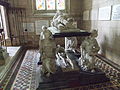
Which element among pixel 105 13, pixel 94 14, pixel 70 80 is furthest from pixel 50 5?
pixel 70 80

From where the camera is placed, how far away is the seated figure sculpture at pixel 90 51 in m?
2.55

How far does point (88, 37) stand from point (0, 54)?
244 centimetres

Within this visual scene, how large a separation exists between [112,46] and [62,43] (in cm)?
292

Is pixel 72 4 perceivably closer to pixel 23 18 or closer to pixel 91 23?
pixel 91 23

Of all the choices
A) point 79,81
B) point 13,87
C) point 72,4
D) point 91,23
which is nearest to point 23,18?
point 72,4

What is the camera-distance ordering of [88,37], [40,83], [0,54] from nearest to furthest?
[40,83] → [88,37] → [0,54]

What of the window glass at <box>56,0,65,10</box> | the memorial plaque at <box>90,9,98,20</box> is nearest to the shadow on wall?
the memorial plaque at <box>90,9,98,20</box>

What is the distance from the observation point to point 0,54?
328cm

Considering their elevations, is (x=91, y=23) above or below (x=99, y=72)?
above

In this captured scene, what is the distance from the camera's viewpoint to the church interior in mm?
2436

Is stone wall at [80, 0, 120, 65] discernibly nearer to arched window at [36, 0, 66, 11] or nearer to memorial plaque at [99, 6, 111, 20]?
memorial plaque at [99, 6, 111, 20]

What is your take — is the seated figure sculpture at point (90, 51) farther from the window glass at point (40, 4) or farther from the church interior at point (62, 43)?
the window glass at point (40, 4)

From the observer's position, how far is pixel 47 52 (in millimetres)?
2479

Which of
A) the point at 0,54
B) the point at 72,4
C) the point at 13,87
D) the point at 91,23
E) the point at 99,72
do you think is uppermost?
the point at 72,4
